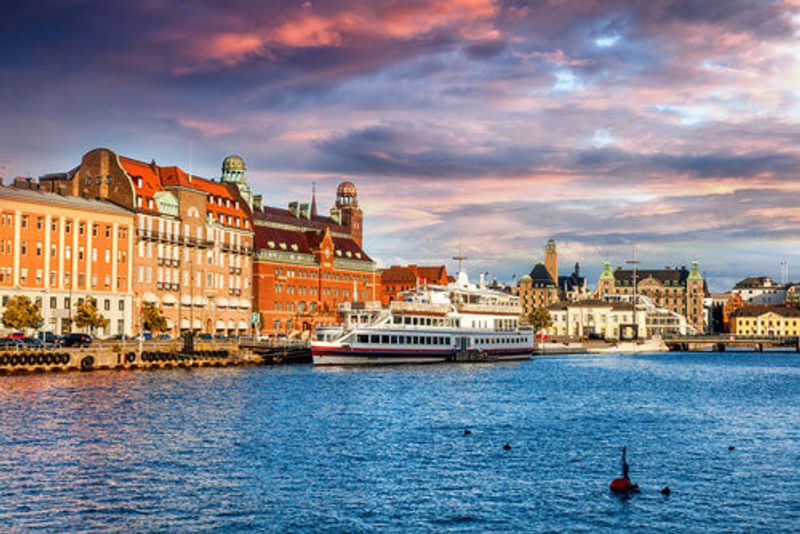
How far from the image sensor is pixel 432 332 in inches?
5605

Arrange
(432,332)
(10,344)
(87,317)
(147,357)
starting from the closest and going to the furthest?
(10,344), (147,357), (87,317), (432,332)

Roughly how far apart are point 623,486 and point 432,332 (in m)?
96.6

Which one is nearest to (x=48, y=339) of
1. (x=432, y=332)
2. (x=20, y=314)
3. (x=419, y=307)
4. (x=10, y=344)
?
(x=20, y=314)

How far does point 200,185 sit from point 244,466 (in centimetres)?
12781

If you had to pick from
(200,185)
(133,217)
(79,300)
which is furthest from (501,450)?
(200,185)

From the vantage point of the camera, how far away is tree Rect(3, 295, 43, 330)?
11512cm

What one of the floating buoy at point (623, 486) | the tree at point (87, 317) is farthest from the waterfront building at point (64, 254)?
the floating buoy at point (623, 486)

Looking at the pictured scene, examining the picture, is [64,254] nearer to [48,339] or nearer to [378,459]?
[48,339]

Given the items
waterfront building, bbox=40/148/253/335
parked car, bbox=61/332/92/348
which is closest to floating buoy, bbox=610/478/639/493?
parked car, bbox=61/332/92/348

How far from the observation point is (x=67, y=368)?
105 meters

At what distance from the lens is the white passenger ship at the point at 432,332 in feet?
→ 432

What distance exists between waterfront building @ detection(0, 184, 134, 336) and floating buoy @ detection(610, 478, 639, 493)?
9628 centimetres

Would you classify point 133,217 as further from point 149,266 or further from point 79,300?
point 79,300

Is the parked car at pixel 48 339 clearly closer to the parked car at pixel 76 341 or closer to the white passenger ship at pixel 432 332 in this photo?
the parked car at pixel 76 341
